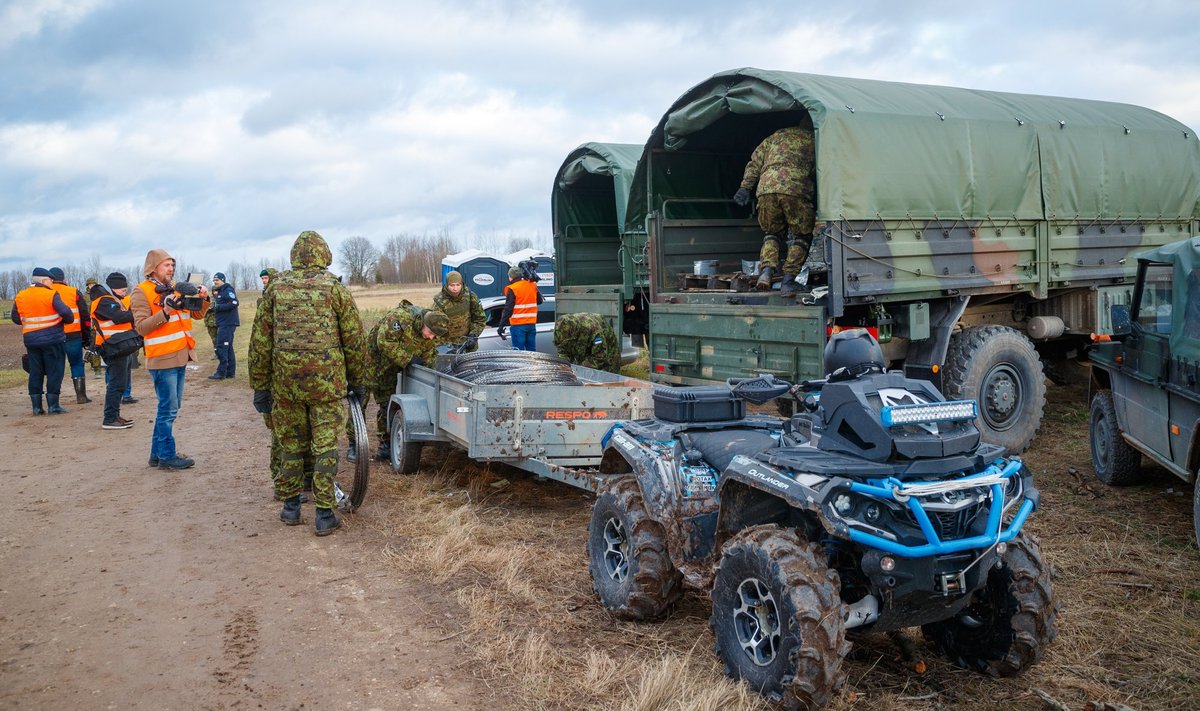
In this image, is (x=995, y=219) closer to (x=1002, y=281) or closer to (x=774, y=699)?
(x=1002, y=281)

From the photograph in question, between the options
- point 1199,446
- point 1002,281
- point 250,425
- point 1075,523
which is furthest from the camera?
point 250,425

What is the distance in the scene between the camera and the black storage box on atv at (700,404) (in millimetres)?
4324

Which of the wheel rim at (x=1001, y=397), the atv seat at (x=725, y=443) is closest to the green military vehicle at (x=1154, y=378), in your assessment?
the wheel rim at (x=1001, y=397)

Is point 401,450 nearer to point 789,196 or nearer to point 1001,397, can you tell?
point 789,196

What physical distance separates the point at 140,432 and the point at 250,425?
1088 millimetres

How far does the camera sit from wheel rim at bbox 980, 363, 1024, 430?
7.71 meters

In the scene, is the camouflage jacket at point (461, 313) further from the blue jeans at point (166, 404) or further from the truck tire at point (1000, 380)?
the truck tire at point (1000, 380)

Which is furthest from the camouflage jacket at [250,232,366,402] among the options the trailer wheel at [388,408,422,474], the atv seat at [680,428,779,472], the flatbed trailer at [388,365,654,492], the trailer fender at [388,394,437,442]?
the atv seat at [680,428,779,472]

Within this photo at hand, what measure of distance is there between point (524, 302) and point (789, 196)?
5.42 metres

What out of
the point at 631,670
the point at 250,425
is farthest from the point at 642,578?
the point at 250,425

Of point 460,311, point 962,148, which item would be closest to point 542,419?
point 460,311

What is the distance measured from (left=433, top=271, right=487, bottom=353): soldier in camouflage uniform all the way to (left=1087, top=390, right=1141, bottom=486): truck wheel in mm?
5209

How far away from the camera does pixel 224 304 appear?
47.8 feet

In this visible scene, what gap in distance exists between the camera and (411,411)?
7.14m
